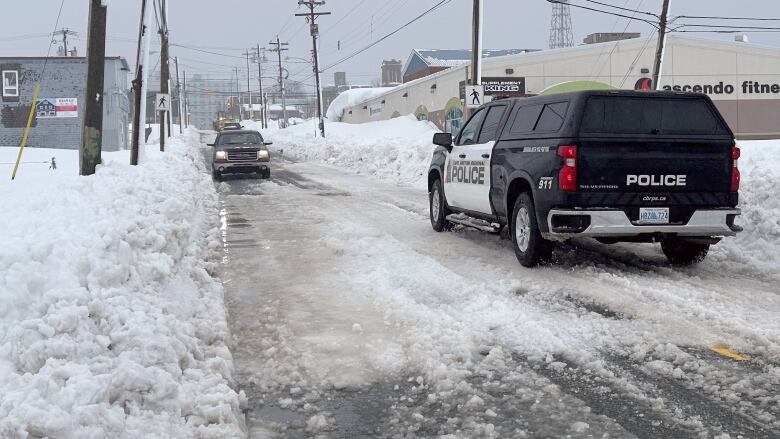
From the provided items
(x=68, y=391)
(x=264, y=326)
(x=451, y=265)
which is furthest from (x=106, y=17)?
(x=68, y=391)

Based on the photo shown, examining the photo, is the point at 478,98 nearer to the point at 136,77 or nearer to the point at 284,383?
the point at 136,77

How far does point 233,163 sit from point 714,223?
17664mm

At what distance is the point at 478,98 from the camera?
75.3 ft

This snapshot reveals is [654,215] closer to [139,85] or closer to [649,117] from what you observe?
[649,117]

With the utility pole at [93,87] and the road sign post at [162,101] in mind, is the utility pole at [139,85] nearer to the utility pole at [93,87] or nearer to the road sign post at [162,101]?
the utility pole at [93,87]

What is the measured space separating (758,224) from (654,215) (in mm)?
2596

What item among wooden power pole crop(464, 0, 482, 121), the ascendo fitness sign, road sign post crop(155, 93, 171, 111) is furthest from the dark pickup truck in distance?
the ascendo fitness sign

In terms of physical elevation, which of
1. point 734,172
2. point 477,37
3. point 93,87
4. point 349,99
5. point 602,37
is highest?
point 602,37

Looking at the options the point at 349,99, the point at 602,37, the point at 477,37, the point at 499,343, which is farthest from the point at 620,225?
the point at 349,99

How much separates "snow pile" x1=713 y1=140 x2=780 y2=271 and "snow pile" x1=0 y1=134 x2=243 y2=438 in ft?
20.3

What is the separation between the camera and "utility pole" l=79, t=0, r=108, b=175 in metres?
12.5

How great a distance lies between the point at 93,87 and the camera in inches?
494

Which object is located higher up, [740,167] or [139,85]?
[139,85]

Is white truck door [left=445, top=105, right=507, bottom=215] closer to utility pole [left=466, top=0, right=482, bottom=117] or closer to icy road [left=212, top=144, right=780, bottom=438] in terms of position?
icy road [left=212, top=144, right=780, bottom=438]
